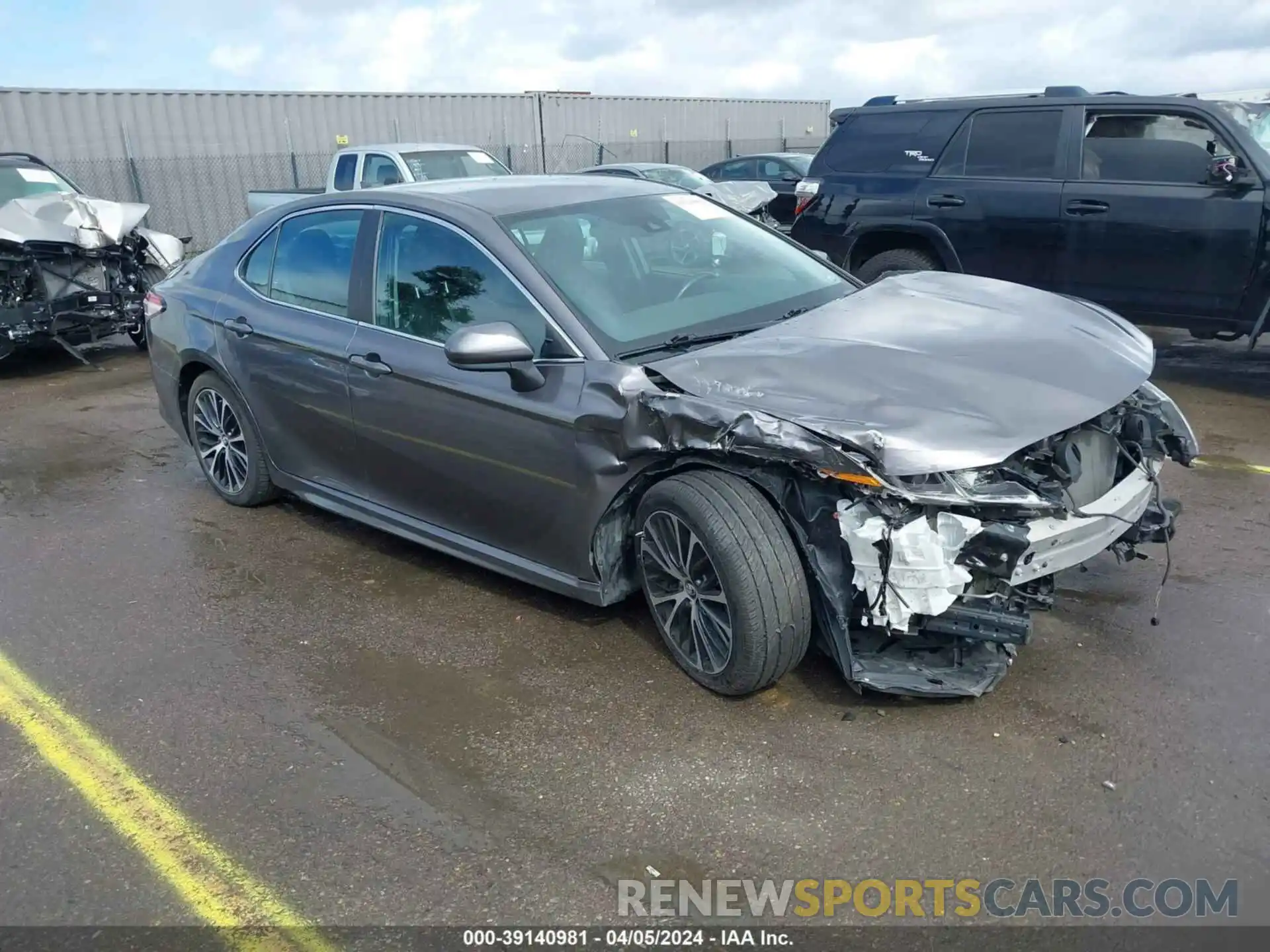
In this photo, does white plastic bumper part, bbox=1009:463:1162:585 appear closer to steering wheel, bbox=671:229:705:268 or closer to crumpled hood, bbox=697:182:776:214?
steering wheel, bbox=671:229:705:268

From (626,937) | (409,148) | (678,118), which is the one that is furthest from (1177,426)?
(678,118)

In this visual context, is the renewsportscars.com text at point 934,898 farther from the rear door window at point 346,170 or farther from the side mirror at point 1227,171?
the rear door window at point 346,170

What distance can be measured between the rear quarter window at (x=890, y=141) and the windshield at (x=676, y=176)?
625 centimetres

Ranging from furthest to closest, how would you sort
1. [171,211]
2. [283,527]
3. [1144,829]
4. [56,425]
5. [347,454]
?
[171,211], [56,425], [283,527], [347,454], [1144,829]

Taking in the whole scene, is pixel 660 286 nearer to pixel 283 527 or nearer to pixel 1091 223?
pixel 283 527

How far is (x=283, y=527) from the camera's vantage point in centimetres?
556

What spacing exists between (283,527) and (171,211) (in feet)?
52.3

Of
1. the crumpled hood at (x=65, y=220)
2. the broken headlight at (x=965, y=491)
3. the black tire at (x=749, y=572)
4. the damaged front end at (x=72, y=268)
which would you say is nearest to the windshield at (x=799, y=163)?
the damaged front end at (x=72, y=268)

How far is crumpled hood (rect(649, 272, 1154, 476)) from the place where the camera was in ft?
10.4

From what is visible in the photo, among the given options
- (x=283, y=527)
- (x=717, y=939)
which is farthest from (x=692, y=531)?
(x=283, y=527)

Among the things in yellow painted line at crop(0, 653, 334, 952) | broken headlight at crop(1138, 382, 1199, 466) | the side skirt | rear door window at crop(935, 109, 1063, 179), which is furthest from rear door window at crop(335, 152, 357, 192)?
broken headlight at crop(1138, 382, 1199, 466)

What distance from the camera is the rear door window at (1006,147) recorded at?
7.69m

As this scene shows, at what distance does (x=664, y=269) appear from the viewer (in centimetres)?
434

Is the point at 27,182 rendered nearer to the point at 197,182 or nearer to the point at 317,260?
the point at 317,260
